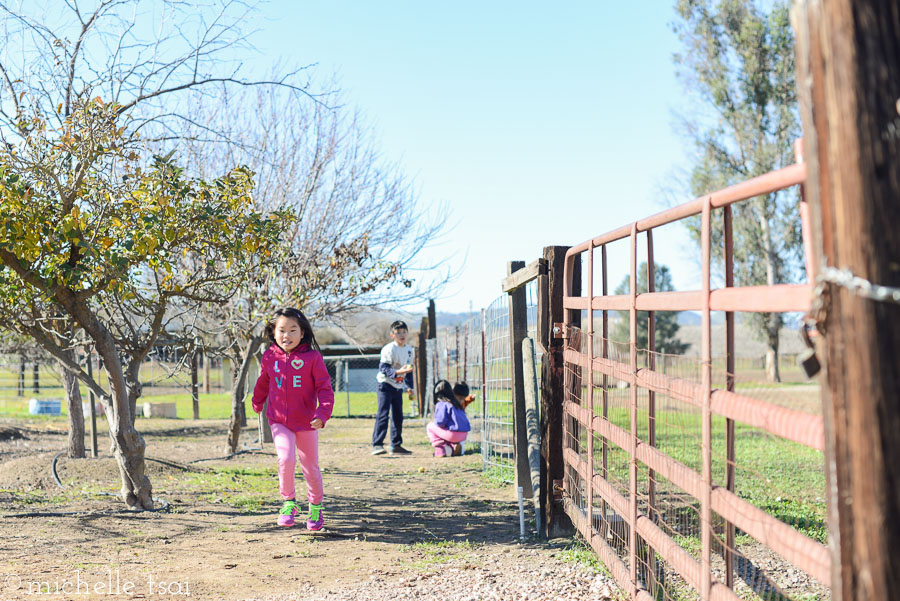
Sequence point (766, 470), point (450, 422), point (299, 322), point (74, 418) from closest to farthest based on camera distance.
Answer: point (299, 322) < point (766, 470) < point (74, 418) < point (450, 422)

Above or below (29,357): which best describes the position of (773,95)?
above

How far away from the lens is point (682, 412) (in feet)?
12.9

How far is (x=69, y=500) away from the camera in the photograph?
7.01m

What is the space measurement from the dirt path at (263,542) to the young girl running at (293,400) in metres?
0.39

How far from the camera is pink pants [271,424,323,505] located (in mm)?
5863

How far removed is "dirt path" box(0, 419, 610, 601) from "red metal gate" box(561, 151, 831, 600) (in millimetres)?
478

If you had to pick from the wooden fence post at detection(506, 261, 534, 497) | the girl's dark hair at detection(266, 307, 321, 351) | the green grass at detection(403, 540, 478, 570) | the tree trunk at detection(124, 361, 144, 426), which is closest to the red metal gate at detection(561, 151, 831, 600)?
the green grass at detection(403, 540, 478, 570)

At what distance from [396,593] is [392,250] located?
984 centimetres

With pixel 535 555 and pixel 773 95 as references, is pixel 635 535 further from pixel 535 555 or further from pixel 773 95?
pixel 773 95

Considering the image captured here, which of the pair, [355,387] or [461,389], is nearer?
[461,389]

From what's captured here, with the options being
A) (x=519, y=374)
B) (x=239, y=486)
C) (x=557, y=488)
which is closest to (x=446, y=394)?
(x=239, y=486)

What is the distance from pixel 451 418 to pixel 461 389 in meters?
0.48

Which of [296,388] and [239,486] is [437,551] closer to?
[296,388]

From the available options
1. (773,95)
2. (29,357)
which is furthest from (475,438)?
(773,95)
